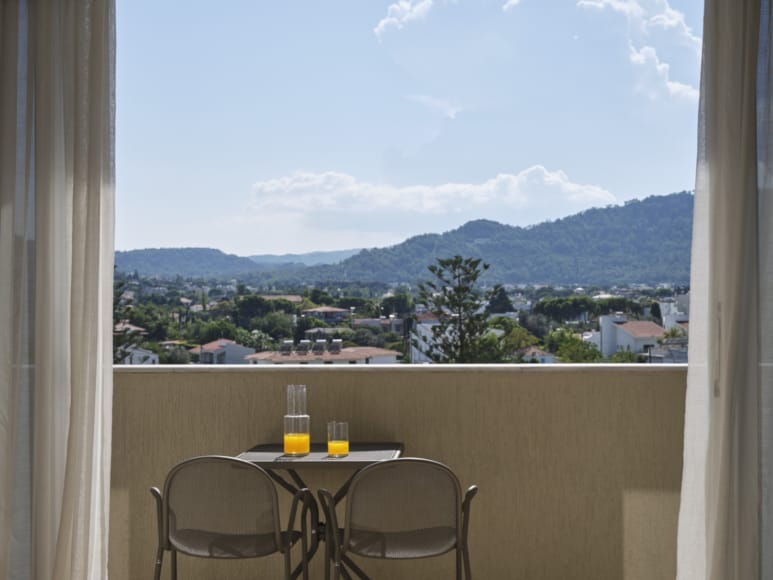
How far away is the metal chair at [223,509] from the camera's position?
3014mm

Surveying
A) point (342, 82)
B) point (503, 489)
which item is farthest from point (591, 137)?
point (503, 489)

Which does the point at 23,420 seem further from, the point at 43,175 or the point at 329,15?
the point at 329,15

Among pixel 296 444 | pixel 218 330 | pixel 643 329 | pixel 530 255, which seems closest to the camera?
pixel 296 444

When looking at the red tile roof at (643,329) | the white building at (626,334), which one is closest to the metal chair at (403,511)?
the white building at (626,334)

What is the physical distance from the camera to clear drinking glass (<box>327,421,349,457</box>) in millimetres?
3408

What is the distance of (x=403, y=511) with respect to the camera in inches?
117

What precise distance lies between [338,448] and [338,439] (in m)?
0.04

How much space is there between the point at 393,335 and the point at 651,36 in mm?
2671

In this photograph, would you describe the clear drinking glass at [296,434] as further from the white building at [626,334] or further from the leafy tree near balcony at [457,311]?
the white building at [626,334]

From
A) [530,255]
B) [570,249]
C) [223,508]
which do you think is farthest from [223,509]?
[570,249]

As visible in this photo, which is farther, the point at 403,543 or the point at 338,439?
the point at 338,439

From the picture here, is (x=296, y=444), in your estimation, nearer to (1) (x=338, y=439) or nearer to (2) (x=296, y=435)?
(2) (x=296, y=435)

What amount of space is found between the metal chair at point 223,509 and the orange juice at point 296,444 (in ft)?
1.30

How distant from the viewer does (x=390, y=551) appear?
2.99 m
